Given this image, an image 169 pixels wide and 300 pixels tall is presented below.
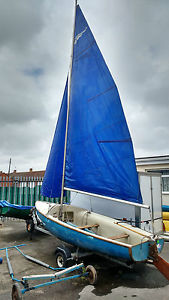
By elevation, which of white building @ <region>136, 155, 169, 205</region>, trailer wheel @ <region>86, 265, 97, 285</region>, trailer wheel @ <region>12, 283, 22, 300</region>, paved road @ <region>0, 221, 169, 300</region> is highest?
white building @ <region>136, 155, 169, 205</region>

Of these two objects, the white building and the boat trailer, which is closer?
the boat trailer

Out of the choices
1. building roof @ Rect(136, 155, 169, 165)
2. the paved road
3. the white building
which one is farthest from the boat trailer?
building roof @ Rect(136, 155, 169, 165)

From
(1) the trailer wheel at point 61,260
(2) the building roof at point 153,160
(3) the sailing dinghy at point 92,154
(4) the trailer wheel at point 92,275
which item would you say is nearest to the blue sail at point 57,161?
(3) the sailing dinghy at point 92,154

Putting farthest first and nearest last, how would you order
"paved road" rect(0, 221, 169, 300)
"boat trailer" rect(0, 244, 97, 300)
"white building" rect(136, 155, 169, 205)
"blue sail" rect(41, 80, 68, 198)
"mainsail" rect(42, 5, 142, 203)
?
"white building" rect(136, 155, 169, 205)
"blue sail" rect(41, 80, 68, 198)
"mainsail" rect(42, 5, 142, 203)
"paved road" rect(0, 221, 169, 300)
"boat trailer" rect(0, 244, 97, 300)

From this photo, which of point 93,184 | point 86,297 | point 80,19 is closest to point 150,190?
point 93,184

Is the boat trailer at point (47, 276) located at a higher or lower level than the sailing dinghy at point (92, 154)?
lower

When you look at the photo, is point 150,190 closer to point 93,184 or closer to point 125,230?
point 125,230

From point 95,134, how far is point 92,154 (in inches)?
24.5

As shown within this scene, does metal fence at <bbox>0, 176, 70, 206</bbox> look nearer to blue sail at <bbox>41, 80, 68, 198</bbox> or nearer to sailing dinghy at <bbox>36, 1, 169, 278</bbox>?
blue sail at <bbox>41, 80, 68, 198</bbox>

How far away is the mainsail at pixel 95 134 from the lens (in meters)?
5.41

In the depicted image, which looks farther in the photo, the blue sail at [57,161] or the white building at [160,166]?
the white building at [160,166]

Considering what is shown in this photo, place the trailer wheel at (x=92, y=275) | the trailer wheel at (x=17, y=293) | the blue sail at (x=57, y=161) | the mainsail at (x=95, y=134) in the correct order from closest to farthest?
1. the trailer wheel at (x=17, y=293)
2. the trailer wheel at (x=92, y=275)
3. the mainsail at (x=95, y=134)
4. the blue sail at (x=57, y=161)

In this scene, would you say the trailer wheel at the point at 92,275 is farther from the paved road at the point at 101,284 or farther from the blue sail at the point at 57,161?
the blue sail at the point at 57,161

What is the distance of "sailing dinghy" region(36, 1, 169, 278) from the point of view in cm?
504
